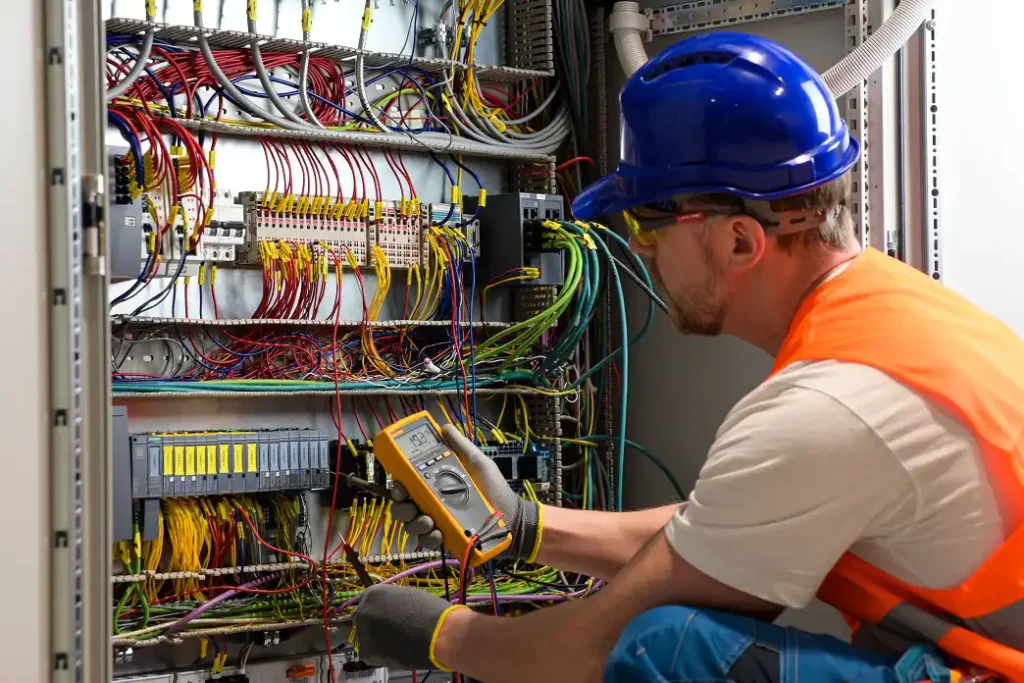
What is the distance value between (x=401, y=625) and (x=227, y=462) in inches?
39.3

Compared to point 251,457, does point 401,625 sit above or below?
below

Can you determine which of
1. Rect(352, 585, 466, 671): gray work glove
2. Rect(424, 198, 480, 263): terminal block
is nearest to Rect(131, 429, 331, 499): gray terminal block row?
Rect(424, 198, 480, 263): terminal block

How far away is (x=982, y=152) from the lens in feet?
9.41

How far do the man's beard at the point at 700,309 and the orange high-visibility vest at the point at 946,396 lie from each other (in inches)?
6.2

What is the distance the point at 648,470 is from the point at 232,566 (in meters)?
1.19

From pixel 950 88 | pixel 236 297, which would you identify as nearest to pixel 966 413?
pixel 950 88

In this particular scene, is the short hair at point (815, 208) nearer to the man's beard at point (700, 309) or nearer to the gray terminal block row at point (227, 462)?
the man's beard at point (700, 309)

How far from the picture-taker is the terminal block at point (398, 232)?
2924 mm

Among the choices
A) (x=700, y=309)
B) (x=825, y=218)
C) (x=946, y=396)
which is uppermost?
(x=825, y=218)

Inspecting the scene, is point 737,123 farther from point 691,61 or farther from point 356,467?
point 356,467

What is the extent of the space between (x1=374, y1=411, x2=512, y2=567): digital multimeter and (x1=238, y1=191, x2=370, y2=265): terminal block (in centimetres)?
82

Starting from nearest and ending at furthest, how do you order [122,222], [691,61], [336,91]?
[691,61] → [122,222] → [336,91]

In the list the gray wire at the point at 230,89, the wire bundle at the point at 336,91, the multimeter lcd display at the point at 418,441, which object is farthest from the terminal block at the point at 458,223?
the multimeter lcd display at the point at 418,441

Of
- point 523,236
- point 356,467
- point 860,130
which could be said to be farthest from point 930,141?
point 356,467
